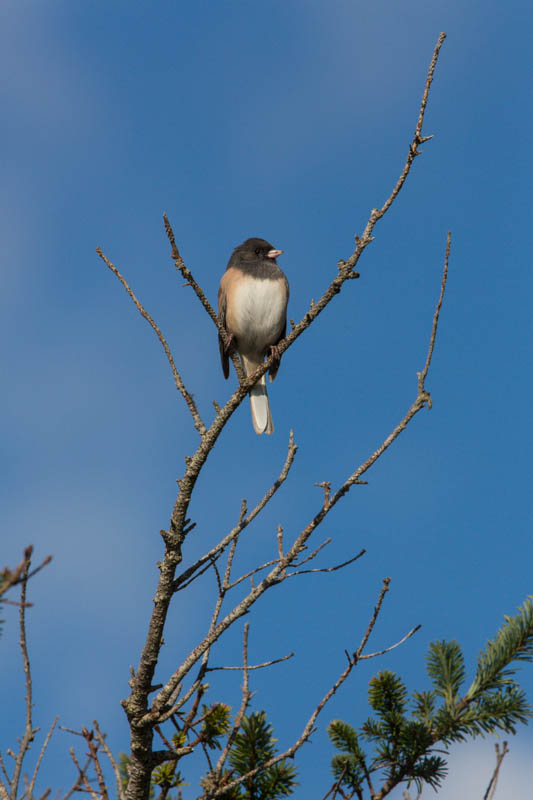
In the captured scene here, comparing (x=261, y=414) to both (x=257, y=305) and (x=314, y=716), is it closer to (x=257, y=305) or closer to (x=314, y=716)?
(x=257, y=305)

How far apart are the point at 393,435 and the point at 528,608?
0.64 metres

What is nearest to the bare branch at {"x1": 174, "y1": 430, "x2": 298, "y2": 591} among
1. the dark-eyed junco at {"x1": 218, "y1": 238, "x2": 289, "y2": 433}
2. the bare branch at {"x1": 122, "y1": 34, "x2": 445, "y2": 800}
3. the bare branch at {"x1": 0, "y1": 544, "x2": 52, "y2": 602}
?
the bare branch at {"x1": 122, "y1": 34, "x2": 445, "y2": 800}

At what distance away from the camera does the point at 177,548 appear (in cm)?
243

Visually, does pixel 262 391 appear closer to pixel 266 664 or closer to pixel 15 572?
pixel 266 664

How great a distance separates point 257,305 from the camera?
4.80 meters

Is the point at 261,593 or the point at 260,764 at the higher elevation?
the point at 261,593

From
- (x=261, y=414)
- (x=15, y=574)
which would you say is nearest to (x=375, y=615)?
(x=15, y=574)

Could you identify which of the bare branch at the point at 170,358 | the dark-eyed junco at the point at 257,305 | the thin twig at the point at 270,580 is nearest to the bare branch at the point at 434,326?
the thin twig at the point at 270,580

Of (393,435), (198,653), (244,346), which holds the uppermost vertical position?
(244,346)

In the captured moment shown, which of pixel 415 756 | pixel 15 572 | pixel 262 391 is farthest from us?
pixel 262 391

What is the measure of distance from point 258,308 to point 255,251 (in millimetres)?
542

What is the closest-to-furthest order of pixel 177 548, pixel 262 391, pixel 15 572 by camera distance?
1. pixel 15 572
2. pixel 177 548
3. pixel 262 391

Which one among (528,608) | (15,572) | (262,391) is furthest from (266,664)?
(262,391)

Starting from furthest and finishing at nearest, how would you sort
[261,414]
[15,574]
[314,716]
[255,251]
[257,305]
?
[255,251] → [261,414] → [257,305] → [314,716] → [15,574]
